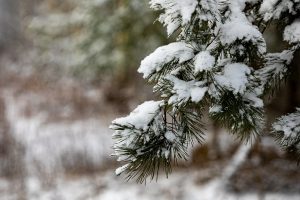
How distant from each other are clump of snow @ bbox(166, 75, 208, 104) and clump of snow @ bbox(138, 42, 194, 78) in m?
0.09

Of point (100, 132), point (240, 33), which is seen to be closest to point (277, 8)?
point (240, 33)

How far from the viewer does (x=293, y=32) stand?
1854mm

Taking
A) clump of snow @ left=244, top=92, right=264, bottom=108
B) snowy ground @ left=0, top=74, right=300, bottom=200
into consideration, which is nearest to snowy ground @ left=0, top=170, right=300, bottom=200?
snowy ground @ left=0, top=74, right=300, bottom=200

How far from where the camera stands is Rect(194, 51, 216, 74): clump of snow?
155cm

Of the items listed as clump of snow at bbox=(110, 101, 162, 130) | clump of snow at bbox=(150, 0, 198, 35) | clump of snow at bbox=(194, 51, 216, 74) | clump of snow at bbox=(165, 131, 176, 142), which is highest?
clump of snow at bbox=(150, 0, 198, 35)

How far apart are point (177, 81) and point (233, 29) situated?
0.31 metres

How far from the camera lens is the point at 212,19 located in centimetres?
159

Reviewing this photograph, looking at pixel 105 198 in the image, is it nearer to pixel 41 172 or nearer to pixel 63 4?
pixel 41 172

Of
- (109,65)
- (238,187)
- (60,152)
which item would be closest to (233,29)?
(238,187)

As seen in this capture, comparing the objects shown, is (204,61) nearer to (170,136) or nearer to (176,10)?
(176,10)

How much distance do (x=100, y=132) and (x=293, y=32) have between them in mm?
7186

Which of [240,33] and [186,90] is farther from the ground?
[240,33]

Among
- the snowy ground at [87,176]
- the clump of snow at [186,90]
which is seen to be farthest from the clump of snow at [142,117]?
the snowy ground at [87,176]

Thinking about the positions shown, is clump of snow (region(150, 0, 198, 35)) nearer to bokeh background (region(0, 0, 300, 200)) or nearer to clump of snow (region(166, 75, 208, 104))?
clump of snow (region(166, 75, 208, 104))
